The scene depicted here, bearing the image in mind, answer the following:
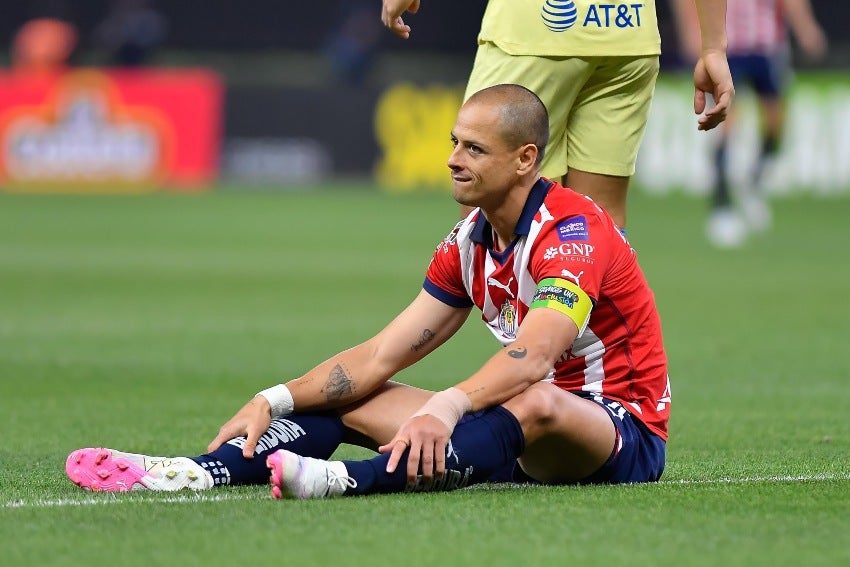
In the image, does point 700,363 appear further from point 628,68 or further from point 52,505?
point 52,505

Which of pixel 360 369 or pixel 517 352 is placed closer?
pixel 517 352

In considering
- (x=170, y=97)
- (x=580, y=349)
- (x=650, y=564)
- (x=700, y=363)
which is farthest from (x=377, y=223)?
(x=650, y=564)

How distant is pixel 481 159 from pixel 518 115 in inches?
6.6

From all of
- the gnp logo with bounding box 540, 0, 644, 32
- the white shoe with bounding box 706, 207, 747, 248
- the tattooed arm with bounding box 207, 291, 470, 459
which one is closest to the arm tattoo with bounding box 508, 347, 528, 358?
the tattooed arm with bounding box 207, 291, 470, 459

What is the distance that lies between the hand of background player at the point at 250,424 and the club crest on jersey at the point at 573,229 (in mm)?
992

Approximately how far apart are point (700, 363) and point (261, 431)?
390 centimetres

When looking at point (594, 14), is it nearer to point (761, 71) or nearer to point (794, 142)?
point (761, 71)

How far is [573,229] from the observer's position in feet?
15.2

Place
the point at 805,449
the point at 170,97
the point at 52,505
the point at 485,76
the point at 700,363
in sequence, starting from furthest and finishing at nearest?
the point at 170,97
the point at 700,363
the point at 485,76
the point at 805,449
the point at 52,505

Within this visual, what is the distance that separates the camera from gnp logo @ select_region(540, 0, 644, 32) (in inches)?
233

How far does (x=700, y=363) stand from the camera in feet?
26.8

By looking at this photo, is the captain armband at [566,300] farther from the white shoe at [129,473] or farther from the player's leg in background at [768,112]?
the player's leg in background at [768,112]

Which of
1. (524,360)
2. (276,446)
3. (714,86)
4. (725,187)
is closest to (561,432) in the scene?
(524,360)

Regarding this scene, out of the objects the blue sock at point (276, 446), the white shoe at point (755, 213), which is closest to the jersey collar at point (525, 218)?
the blue sock at point (276, 446)
